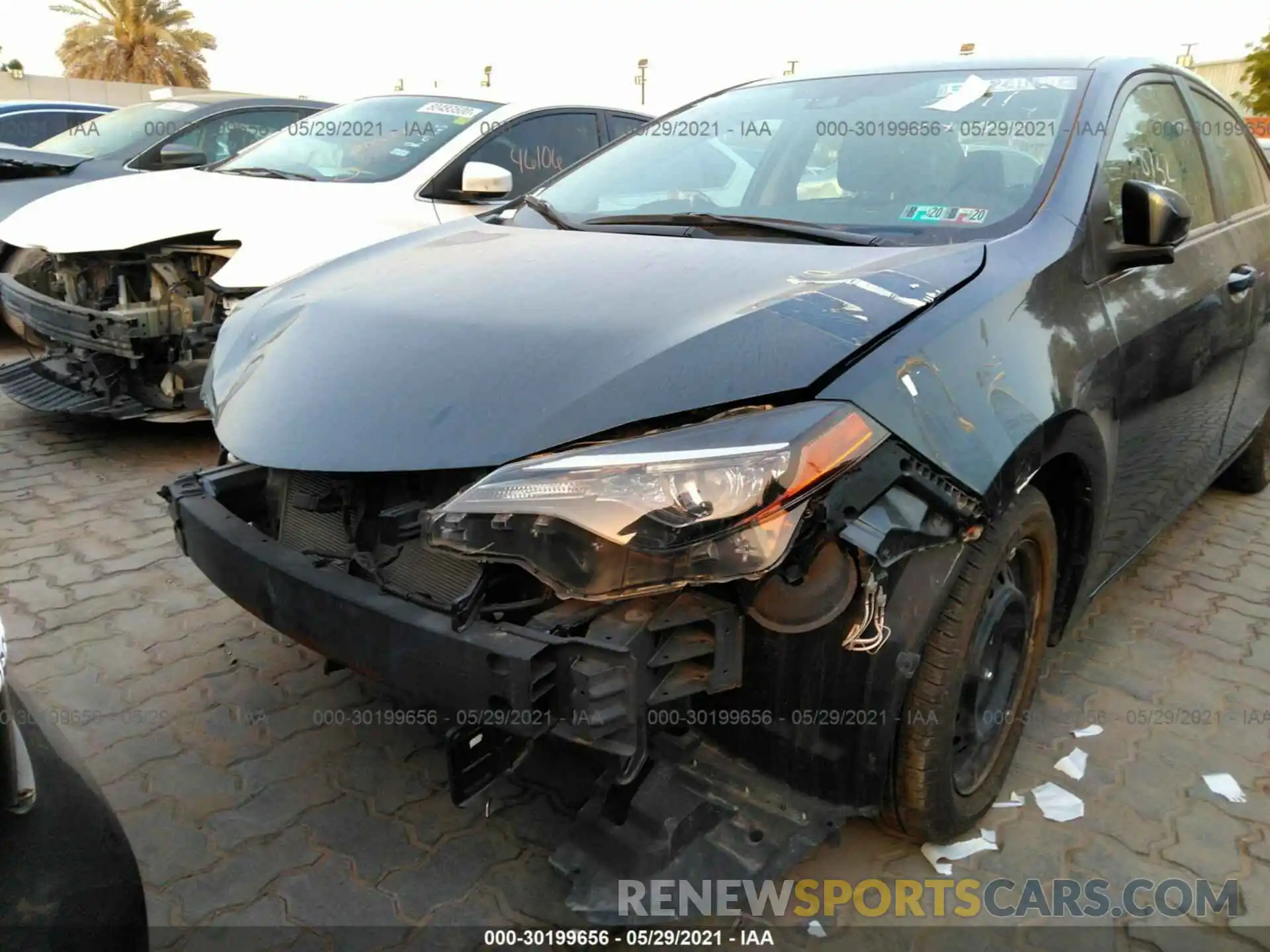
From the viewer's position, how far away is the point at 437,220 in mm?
4516

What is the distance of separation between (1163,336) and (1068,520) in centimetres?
60

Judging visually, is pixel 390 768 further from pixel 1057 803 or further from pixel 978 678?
pixel 1057 803

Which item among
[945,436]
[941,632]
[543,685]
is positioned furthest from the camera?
[941,632]

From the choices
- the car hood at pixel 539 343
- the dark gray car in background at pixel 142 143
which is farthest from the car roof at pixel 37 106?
the car hood at pixel 539 343

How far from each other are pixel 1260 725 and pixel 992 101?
192cm

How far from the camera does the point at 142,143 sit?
254 inches

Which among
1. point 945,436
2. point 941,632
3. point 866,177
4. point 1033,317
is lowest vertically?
point 941,632

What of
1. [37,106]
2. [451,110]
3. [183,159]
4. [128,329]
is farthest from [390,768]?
[37,106]

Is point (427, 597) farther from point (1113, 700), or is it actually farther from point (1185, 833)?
point (1113, 700)

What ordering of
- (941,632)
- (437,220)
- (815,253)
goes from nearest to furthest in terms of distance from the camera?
1. (941,632)
2. (815,253)
3. (437,220)

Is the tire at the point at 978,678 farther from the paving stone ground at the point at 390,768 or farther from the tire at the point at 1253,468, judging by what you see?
the tire at the point at 1253,468

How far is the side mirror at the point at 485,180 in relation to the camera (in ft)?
12.6

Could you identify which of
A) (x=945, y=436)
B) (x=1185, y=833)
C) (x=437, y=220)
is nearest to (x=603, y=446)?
(x=945, y=436)

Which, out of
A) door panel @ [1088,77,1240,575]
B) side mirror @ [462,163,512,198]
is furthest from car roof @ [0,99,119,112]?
door panel @ [1088,77,1240,575]
